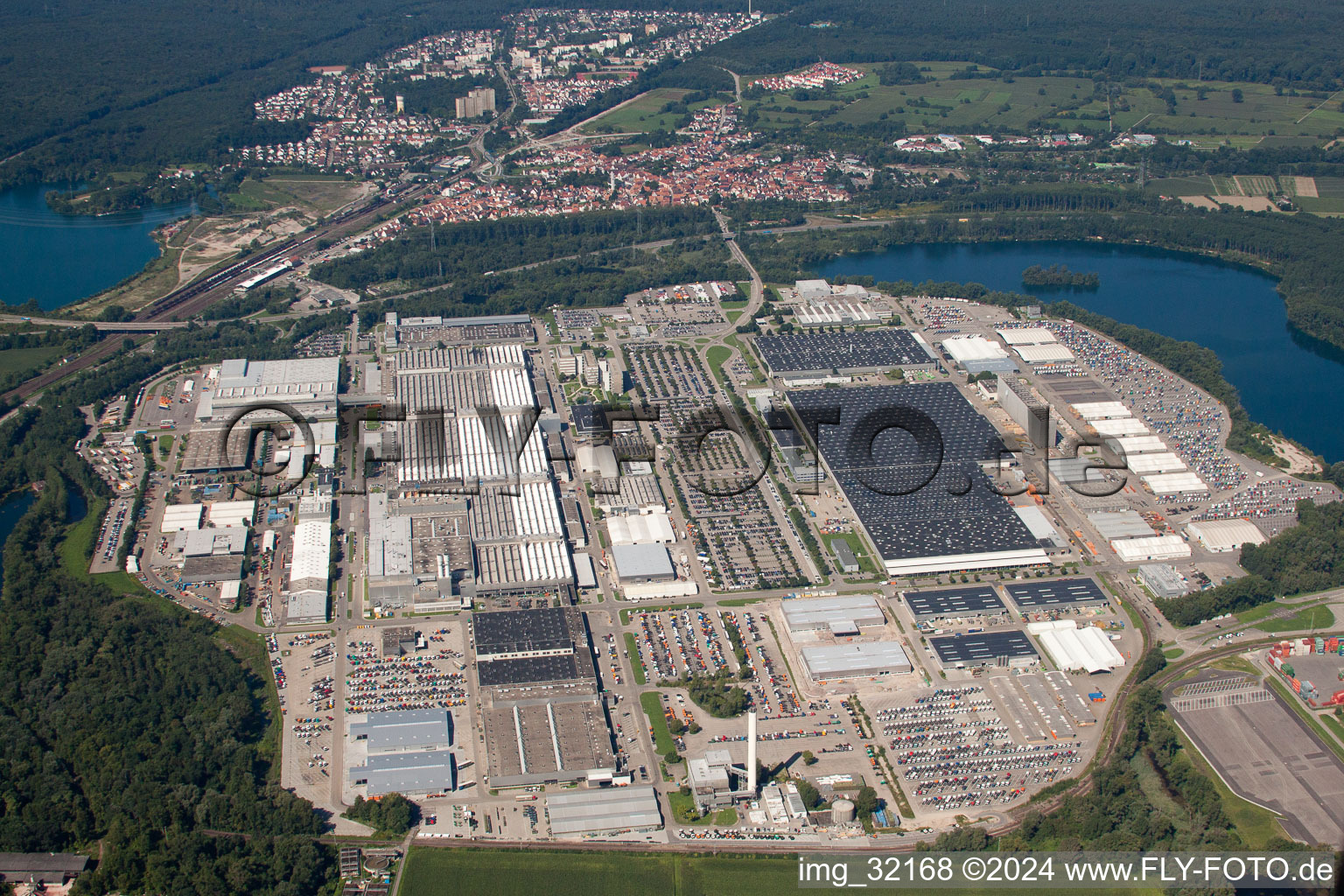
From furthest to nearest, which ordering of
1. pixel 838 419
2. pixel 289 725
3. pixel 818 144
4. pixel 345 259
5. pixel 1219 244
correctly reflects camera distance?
pixel 818 144
pixel 1219 244
pixel 345 259
pixel 838 419
pixel 289 725

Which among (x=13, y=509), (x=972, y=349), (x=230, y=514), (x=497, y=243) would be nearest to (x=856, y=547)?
(x=972, y=349)

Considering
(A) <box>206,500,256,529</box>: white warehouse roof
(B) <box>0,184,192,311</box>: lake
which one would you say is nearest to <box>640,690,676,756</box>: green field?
(A) <box>206,500,256,529</box>: white warehouse roof

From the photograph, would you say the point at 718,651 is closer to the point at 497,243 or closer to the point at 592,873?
the point at 592,873

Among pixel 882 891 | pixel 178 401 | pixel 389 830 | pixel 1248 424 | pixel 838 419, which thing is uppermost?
pixel 178 401

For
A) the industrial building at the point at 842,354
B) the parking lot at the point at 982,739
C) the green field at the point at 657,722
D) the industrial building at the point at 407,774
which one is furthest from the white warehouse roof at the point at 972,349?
the industrial building at the point at 407,774

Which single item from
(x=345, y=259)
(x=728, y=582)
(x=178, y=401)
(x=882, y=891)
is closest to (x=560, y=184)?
(x=345, y=259)

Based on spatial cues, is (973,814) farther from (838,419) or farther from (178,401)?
(178,401)

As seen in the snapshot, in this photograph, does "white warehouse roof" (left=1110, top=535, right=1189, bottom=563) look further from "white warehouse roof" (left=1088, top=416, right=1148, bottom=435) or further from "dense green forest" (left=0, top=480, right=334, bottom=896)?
"dense green forest" (left=0, top=480, right=334, bottom=896)
